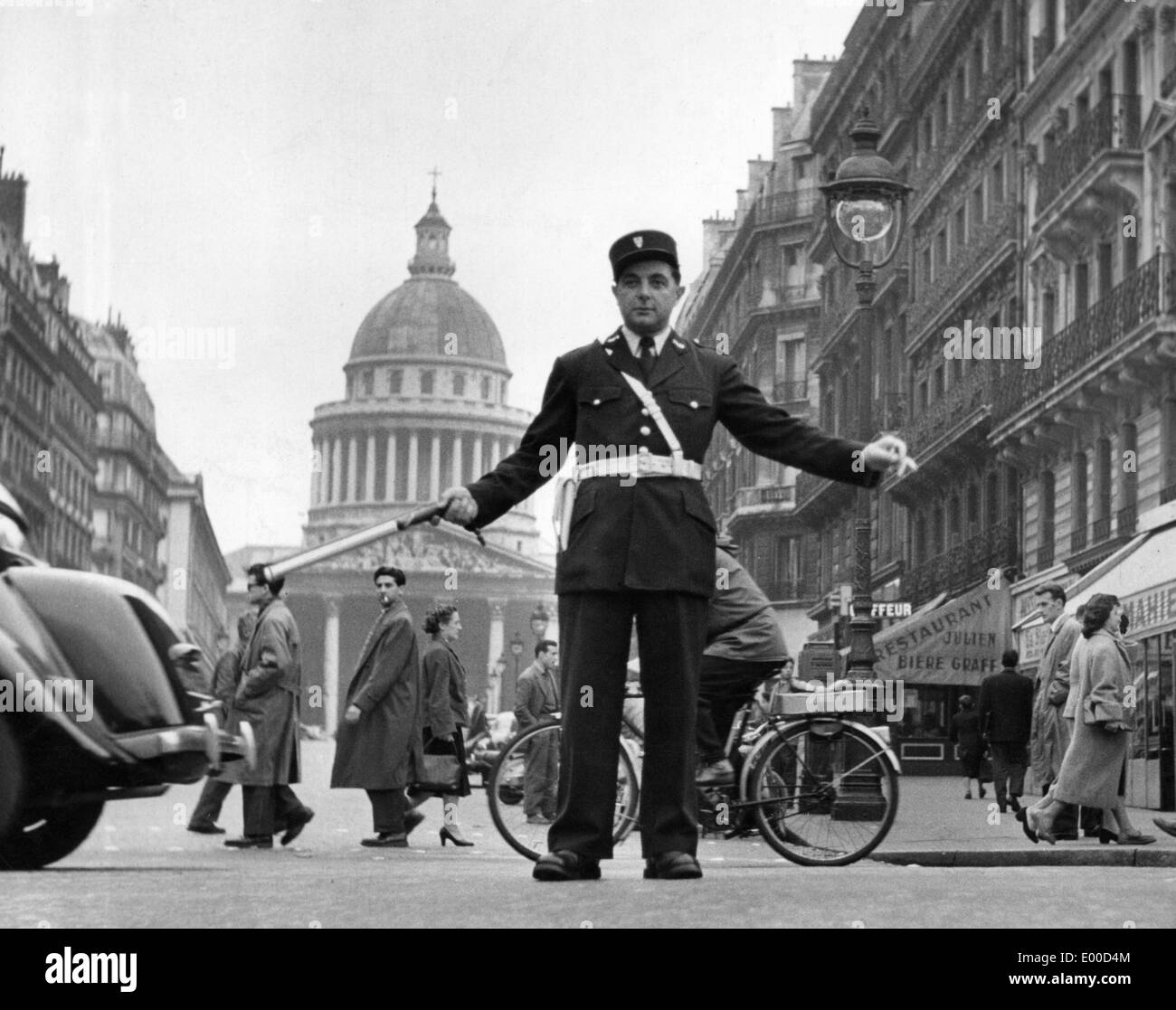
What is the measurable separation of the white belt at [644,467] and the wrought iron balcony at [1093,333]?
19088 mm

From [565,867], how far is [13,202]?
3.19 meters

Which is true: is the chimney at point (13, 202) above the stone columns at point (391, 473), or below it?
below

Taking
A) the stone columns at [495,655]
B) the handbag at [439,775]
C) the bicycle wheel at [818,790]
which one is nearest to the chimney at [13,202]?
the bicycle wheel at [818,790]

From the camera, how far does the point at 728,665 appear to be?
407 inches

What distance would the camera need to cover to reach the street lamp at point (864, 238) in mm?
17422

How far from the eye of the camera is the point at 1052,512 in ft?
105

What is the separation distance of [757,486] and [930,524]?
9545mm

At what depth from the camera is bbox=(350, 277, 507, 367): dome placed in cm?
1204

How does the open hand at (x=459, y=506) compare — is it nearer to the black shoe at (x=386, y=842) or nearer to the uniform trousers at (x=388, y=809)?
the uniform trousers at (x=388, y=809)

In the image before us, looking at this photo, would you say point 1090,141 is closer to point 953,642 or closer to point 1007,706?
point 953,642

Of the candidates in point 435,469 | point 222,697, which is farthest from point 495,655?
point 222,697

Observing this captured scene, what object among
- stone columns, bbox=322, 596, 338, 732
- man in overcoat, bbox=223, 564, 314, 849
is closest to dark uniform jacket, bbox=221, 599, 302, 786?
man in overcoat, bbox=223, 564, 314, 849
